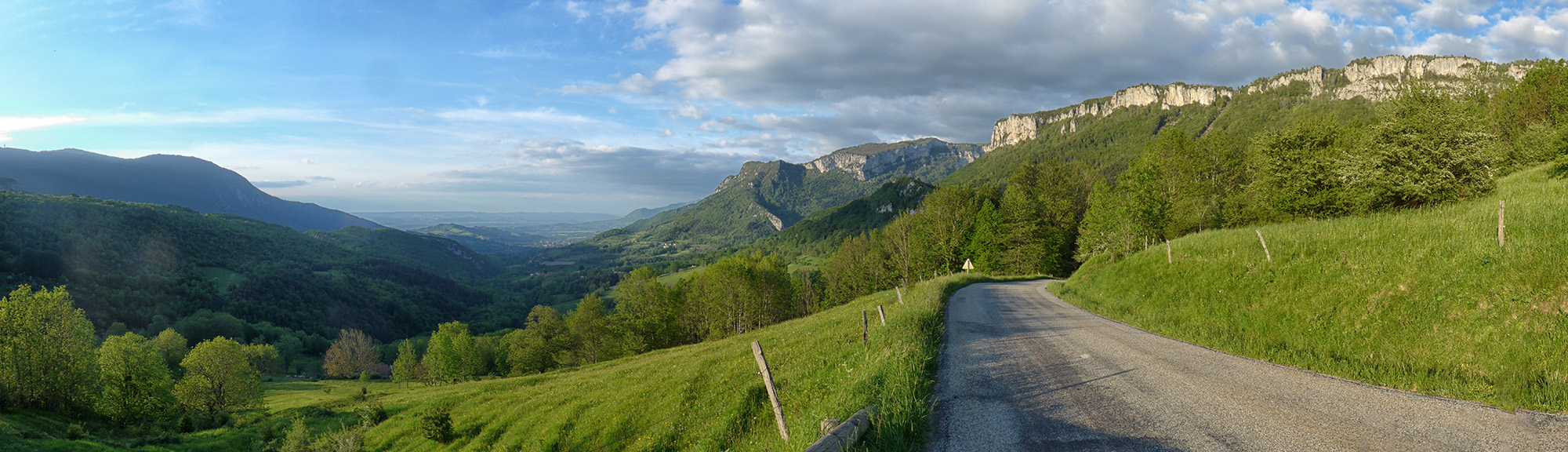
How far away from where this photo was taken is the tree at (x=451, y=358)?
60.9 m

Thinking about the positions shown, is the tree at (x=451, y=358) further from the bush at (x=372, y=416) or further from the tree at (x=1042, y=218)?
the tree at (x=1042, y=218)

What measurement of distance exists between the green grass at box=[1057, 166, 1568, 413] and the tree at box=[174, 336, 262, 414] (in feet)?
227

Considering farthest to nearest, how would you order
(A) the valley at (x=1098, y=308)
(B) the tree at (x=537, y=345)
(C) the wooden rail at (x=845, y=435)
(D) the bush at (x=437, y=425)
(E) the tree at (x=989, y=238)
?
1. (B) the tree at (x=537, y=345)
2. (E) the tree at (x=989, y=238)
3. (D) the bush at (x=437, y=425)
4. (A) the valley at (x=1098, y=308)
5. (C) the wooden rail at (x=845, y=435)

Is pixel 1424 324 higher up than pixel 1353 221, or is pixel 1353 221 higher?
pixel 1353 221

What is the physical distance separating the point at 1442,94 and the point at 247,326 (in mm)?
174516

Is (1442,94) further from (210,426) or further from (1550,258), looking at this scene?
(210,426)

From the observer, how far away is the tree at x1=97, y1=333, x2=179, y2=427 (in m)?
39.0

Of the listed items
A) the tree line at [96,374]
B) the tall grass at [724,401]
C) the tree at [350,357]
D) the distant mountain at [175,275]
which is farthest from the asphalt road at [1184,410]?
the distant mountain at [175,275]

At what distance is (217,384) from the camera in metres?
44.5

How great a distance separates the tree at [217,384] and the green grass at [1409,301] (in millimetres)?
69058

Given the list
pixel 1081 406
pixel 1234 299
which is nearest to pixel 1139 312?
pixel 1234 299

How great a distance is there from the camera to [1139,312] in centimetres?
1920

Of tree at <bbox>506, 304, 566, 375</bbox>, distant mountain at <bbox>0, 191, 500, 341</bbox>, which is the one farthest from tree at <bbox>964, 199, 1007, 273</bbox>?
distant mountain at <bbox>0, 191, 500, 341</bbox>

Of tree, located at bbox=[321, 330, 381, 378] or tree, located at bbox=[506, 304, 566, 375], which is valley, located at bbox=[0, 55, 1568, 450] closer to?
tree, located at bbox=[506, 304, 566, 375]
